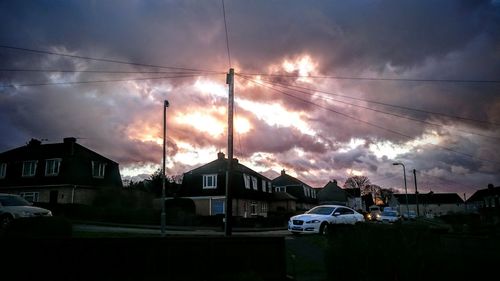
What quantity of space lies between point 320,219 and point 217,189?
26.0 metres

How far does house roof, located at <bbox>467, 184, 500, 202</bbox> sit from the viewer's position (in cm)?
9689

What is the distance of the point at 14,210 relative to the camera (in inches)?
702

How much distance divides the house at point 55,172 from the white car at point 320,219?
78.3 ft

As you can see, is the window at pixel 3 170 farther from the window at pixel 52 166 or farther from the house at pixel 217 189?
the house at pixel 217 189

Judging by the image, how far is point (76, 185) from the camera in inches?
1521

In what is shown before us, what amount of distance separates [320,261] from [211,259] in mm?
4990

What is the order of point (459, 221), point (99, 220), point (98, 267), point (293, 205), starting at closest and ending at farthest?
point (98, 267), point (459, 221), point (99, 220), point (293, 205)

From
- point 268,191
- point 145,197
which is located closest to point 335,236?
point 145,197

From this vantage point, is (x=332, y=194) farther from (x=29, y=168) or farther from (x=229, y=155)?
(x=229, y=155)

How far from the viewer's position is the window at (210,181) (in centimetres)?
4608

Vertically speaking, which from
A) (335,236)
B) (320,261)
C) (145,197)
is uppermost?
(145,197)

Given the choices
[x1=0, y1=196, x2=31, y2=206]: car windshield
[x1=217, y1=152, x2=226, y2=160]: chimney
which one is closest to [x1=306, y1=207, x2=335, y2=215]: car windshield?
[x1=0, y1=196, x2=31, y2=206]: car windshield

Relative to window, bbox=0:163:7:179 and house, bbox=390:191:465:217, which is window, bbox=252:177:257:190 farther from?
house, bbox=390:191:465:217

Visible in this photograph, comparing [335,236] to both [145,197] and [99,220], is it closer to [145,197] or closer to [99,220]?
[99,220]
